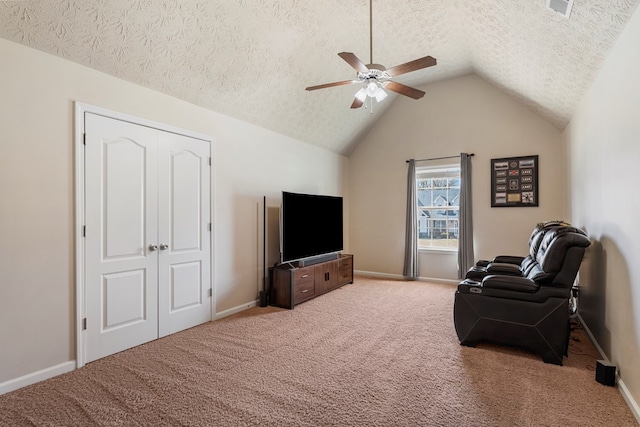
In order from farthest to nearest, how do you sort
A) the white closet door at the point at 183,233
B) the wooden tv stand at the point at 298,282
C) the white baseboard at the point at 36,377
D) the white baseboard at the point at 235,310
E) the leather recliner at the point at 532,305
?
the wooden tv stand at the point at 298,282 < the white baseboard at the point at 235,310 < the white closet door at the point at 183,233 < the leather recliner at the point at 532,305 < the white baseboard at the point at 36,377

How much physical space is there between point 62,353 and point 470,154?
5922 millimetres

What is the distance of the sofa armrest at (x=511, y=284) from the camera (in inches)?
108

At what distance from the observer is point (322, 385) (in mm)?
2363

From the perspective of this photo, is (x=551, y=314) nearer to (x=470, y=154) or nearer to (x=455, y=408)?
(x=455, y=408)

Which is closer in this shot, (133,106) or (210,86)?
(133,106)

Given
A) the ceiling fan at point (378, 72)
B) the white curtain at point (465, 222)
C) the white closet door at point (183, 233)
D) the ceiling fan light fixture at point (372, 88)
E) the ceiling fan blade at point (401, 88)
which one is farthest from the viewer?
the white curtain at point (465, 222)

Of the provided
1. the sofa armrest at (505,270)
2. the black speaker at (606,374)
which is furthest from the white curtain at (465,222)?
the black speaker at (606,374)

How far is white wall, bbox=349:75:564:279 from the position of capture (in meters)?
5.08

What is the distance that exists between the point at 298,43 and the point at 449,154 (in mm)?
3418

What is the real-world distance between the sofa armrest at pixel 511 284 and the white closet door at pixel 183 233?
300 centimetres

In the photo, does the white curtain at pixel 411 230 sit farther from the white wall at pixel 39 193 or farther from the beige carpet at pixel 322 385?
the white wall at pixel 39 193

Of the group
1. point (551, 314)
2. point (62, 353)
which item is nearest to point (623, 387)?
point (551, 314)

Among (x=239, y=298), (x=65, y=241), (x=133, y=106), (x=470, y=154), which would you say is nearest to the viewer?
(x=65, y=241)

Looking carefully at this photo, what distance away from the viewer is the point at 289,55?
3762 mm
